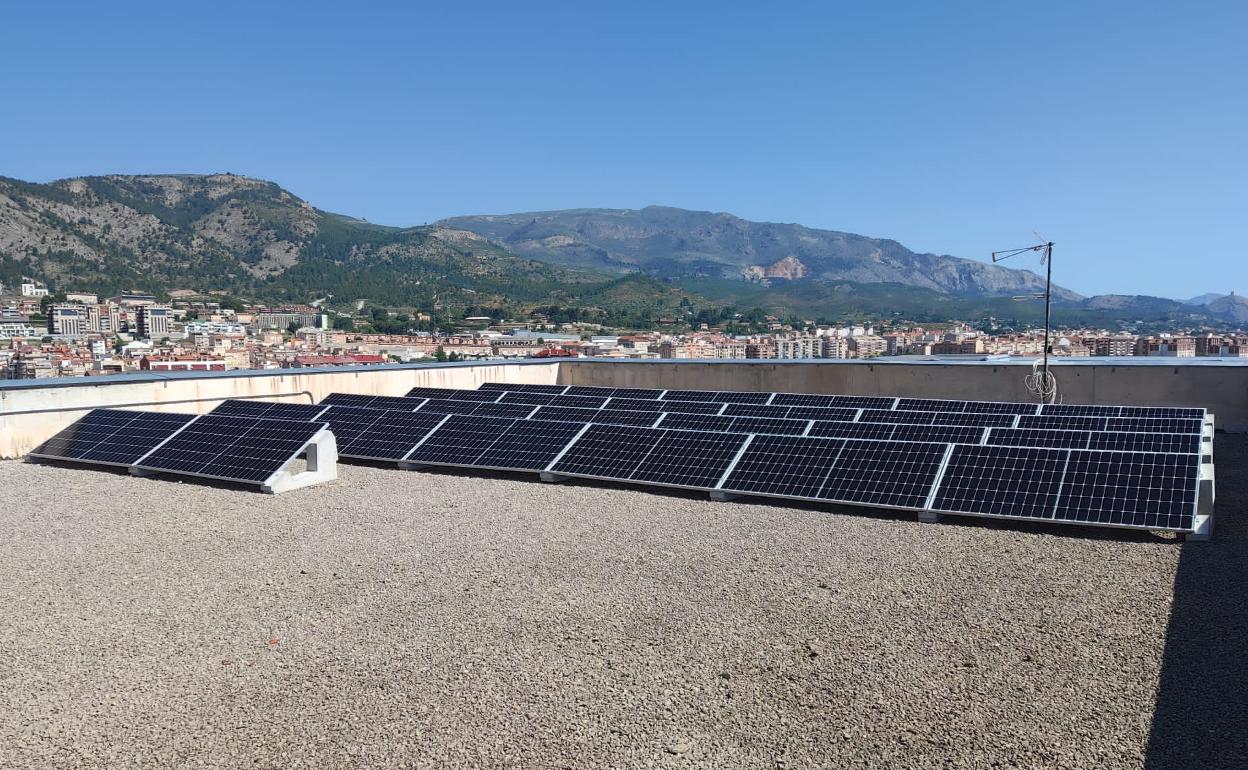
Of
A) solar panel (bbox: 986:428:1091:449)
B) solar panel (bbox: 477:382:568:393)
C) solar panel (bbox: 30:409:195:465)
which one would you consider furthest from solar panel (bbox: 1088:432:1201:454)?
solar panel (bbox: 30:409:195:465)

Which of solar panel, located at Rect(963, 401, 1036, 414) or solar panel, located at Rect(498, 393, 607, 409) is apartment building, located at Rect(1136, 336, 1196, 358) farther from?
solar panel, located at Rect(498, 393, 607, 409)

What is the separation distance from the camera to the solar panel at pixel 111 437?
14047mm

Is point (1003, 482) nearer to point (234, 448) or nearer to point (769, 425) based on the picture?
point (769, 425)

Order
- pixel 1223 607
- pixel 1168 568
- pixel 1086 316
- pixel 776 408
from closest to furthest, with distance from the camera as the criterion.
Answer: pixel 1223 607, pixel 1168 568, pixel 776 408, pixel 1086 316

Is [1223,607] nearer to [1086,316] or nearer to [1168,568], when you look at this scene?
[1168,568]

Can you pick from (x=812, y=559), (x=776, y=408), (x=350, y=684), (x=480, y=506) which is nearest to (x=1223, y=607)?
(x=812, y=559)

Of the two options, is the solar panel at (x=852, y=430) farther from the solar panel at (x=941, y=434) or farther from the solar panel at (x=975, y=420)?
the solar panel at (x=975, y=420)

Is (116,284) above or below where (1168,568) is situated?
above

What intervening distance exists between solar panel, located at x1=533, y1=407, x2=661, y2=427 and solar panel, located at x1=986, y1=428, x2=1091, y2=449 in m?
5.44

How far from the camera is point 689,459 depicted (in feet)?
40.7

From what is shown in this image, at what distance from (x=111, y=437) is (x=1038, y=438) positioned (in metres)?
14.8

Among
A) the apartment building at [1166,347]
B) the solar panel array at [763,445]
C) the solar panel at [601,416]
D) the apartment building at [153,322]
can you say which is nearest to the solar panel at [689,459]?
the solar panel array at [763,445]

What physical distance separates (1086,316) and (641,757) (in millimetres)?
133392

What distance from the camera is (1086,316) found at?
120688mm
